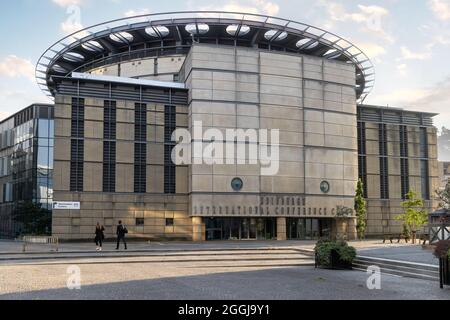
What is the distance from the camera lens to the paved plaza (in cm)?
1416

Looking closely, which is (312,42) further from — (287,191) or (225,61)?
(287,191)

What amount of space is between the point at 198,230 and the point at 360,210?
16.4 metres

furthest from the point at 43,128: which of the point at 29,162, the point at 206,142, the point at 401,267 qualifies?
the point at 401,267

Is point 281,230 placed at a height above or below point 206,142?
below

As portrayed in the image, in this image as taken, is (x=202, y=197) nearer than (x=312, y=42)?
Yes

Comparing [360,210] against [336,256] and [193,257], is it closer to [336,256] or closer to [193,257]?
[193,257]

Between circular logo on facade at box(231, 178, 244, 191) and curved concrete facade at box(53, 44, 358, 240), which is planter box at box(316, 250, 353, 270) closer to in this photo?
curved concrete facade at box(53, 44, 358, 240)

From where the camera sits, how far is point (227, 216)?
46.6 meters

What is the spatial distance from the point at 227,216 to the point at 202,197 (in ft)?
9.48

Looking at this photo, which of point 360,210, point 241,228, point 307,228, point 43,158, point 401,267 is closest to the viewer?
point 401,267

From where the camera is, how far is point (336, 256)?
71.4 ft

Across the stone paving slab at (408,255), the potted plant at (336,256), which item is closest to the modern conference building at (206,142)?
the stone paving slab at (408,255)

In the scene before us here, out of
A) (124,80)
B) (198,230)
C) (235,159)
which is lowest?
(198,230)

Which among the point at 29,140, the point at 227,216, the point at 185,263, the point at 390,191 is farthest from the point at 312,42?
the point at 185,263
